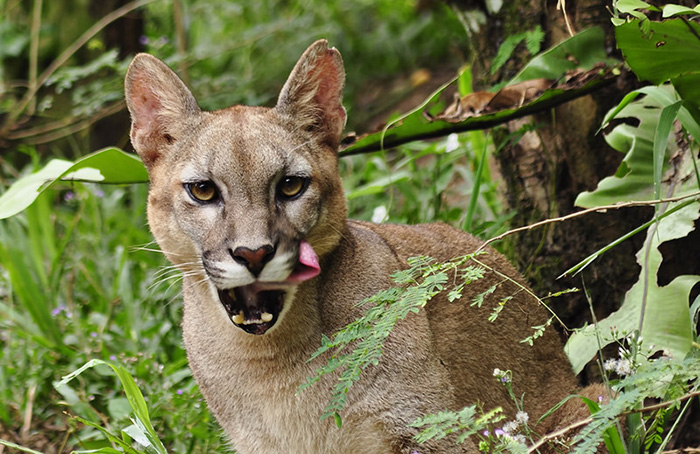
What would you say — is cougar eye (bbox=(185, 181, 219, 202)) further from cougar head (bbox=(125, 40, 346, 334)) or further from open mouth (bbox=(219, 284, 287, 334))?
open mouth (bbox=(219, 284, 287, 334))

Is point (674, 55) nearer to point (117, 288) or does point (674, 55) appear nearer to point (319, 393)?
point (319, 393)

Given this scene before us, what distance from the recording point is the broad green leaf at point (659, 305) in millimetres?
3979

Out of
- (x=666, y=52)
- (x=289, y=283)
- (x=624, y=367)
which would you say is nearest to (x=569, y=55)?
(x=666, y=52)

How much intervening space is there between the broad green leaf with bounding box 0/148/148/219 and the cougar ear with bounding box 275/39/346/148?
102 cm

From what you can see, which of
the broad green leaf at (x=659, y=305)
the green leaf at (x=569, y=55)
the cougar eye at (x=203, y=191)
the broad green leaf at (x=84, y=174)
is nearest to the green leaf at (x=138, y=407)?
the cougar eye at (x=203, y=191)

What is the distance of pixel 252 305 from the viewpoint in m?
3.72

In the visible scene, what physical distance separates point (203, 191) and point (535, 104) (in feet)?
6.01

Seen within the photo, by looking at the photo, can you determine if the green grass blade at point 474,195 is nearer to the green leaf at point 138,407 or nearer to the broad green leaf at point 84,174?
the broad green leaf at point 84,174

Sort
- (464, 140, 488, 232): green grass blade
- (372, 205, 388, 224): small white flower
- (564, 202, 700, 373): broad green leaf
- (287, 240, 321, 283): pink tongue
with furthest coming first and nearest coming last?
(372, 205, 388, 224): small white flower < (464, 140, 488, 232): green grass blade < (564, 202, 700, 373): broad green leaf < (287, 240, 321, 283): pink tongue

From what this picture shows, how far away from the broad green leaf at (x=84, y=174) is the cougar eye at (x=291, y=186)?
1.20m

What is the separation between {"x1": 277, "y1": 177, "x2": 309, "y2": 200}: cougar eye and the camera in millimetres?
3768

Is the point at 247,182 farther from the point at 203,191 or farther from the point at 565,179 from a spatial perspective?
the point at 565,179

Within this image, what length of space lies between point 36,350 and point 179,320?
887 millimetres

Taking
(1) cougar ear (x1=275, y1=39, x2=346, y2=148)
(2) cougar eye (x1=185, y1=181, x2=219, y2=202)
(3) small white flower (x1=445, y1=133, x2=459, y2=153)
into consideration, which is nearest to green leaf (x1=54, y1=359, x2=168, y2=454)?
(2) cougar eye (x1=185, y1=181, x2=219, y2=202)
